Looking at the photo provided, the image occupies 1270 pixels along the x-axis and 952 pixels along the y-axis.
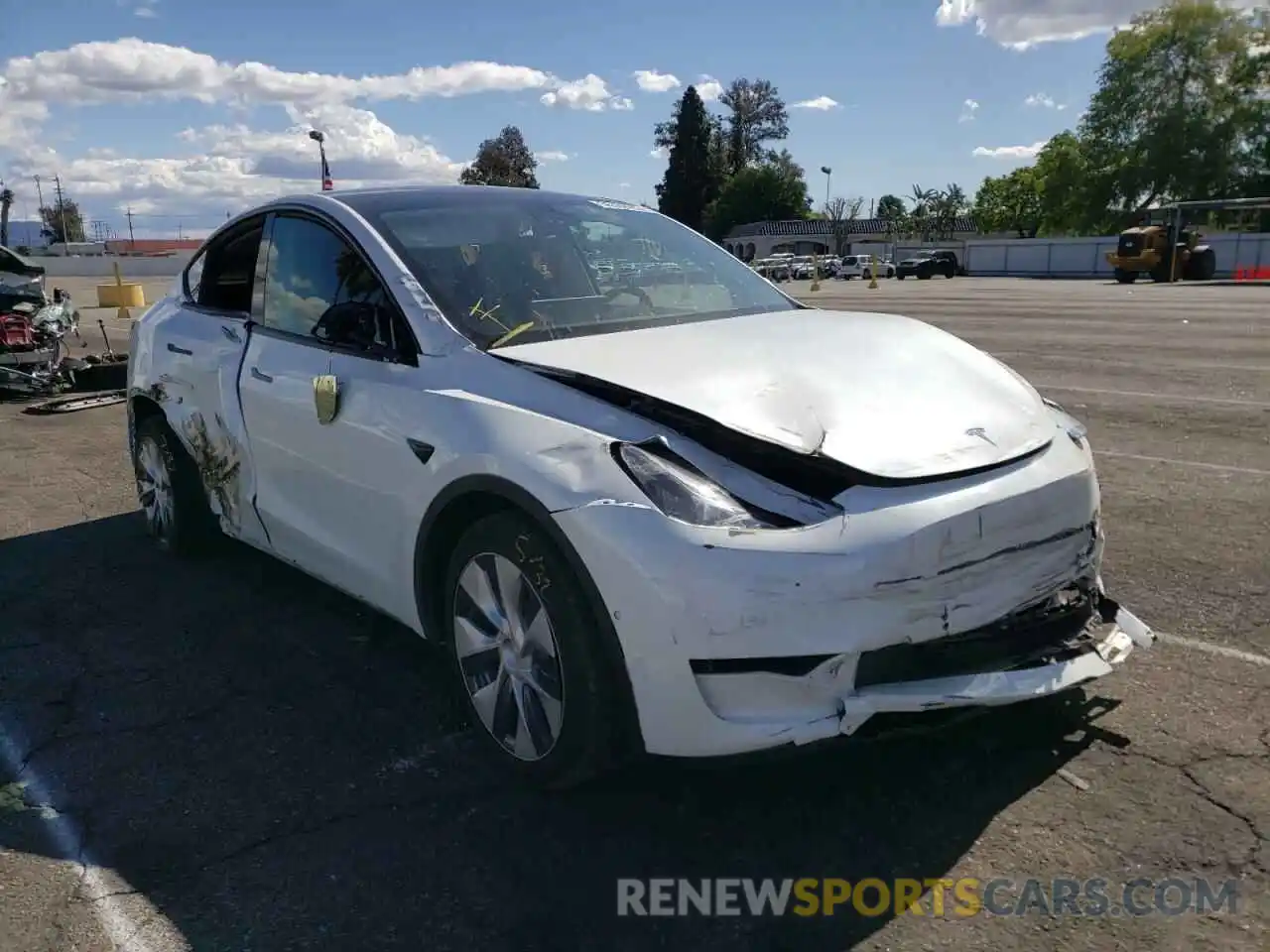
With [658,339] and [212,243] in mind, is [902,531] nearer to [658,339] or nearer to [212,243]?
[658,339]

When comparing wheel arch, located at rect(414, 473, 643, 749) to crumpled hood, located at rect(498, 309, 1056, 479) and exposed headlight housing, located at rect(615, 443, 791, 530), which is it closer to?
exposed headlight housing, located at rect(615, 443, 791, 530)

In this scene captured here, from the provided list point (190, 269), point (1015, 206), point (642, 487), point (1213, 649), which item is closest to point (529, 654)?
point (642, 487)

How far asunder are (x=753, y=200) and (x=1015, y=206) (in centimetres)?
2535

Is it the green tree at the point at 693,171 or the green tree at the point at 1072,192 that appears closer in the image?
the green tree at the point at 1072,192

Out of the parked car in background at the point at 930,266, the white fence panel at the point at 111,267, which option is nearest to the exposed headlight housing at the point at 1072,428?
the parked car in background at the point at 930,266

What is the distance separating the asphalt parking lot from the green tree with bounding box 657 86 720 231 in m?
107

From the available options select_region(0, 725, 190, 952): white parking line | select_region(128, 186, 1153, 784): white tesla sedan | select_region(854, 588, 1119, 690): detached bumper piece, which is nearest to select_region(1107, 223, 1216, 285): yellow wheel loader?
select_region(128, 186, 1153, 784): white tesla sedan

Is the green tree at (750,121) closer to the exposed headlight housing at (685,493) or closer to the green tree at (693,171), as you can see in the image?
the green tree at (693,171)

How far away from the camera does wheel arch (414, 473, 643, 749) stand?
2.73 meters

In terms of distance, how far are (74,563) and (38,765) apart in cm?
239

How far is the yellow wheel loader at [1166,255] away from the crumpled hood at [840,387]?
37.8 metres

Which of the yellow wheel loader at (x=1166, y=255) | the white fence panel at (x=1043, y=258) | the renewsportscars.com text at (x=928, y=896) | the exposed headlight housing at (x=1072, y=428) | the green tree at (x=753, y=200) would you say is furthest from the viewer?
the green tree at (x=753, y=200)

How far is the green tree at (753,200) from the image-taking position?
353 ft

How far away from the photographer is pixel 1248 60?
70500 mm
